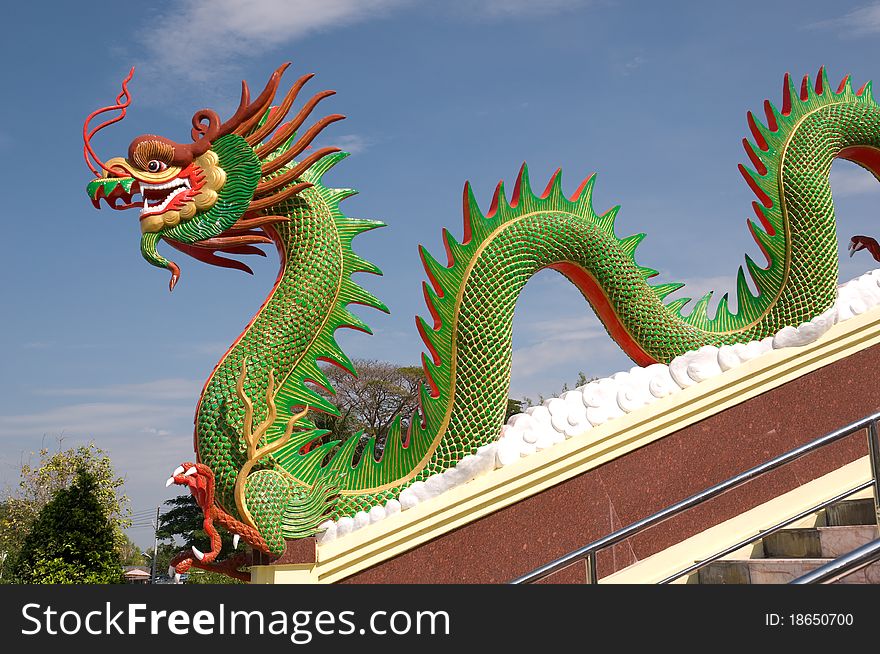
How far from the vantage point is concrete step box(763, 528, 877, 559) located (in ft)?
14.9

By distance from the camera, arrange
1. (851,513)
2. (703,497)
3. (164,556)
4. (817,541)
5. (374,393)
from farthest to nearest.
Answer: (164,556)
(374,393)
(851,513)
(817,541)
(703,497)

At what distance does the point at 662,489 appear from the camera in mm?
5895

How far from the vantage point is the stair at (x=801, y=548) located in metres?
4.55

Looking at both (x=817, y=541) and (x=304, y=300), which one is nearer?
(x=817, y=541)

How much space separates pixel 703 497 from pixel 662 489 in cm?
185

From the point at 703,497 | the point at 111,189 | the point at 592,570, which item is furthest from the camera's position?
the point at 111,189

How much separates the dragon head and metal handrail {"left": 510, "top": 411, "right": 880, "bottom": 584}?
3.37 metres

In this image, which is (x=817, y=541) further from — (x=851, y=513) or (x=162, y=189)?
(x=162, y=189)

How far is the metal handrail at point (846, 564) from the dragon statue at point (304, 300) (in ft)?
10.4

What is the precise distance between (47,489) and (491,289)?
1625 centimetres

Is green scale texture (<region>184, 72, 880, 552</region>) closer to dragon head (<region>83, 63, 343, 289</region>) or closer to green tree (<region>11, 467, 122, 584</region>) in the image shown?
dragon head (<region>83, 63, 343, 289</region>)

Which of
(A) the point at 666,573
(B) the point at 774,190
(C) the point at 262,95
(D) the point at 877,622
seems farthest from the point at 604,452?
(C) the point at 262,95

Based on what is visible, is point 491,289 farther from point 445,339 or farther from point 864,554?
point 864,554

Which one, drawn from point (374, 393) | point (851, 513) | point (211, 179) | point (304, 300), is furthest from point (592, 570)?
point (374, 393)
